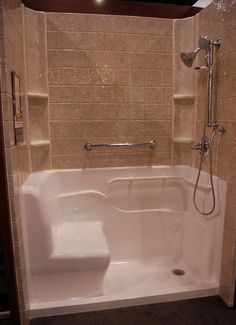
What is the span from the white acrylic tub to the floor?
4 centimetres

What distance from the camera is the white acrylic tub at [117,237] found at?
157 centimetres

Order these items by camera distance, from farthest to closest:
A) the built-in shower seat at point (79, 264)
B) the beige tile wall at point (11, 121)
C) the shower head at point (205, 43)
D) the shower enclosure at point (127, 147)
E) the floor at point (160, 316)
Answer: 1. the shower enclosure at point (127, 147)
2. the shower head at point (205, 43)
3. the built-in shower seat at point (79, 264)
4. the floor at point (160, 316)
5. the beige tile wall at point (11, 121)

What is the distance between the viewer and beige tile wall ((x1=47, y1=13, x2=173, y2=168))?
199cm

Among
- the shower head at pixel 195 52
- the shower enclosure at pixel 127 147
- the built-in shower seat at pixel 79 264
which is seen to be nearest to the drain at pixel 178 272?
the shower enclosure at pixel 127 147

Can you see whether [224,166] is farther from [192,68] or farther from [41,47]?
[41,47]

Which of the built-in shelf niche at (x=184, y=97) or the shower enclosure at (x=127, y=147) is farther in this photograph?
the built-in shelf niche at (x=184, y=97)

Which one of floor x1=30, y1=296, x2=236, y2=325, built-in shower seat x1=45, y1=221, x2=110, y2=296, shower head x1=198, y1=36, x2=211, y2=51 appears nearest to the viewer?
floor x1=30, y1=296, x2=236, y2=325

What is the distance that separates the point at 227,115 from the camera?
162 centimetres

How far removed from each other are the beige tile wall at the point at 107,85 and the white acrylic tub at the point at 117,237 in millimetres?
229

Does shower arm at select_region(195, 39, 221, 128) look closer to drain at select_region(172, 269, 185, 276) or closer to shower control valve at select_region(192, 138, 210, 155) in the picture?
shower control valve at select_region(192, 138, 210, 155)

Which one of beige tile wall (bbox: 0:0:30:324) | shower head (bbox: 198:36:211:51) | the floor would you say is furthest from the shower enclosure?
beige tile wall (bbox: 0:0:30:324)

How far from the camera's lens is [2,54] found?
3.81 ft

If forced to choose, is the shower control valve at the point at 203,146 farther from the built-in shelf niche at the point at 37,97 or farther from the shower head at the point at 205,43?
the built-in shelf niche at the point at 37,97

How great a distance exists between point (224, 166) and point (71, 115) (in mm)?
1224
